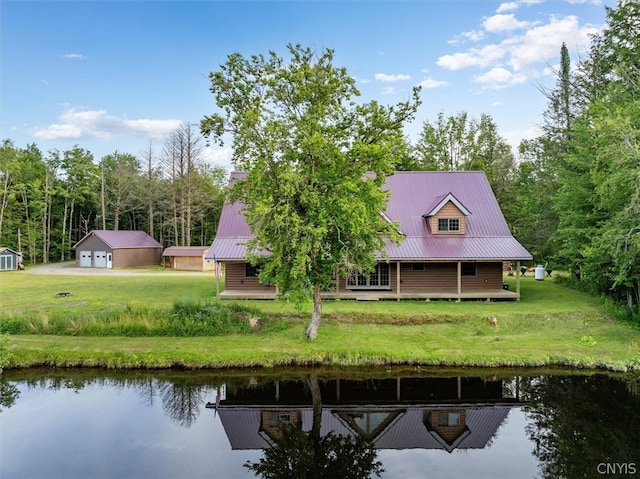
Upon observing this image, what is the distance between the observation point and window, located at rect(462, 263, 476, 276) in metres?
21.4

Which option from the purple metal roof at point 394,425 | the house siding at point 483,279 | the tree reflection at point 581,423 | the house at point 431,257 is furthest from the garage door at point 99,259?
the tree reflection at point 581,423

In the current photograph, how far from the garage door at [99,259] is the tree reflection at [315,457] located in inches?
1399

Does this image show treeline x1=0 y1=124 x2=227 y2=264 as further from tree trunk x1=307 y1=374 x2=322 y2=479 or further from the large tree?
tree trunk x1=307 y1=374 x2=322 y2=479

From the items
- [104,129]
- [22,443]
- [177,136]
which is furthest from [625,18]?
[104,129]

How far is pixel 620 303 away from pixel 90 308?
76.0 feet

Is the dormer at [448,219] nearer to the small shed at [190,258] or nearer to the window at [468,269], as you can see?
the window at [468,269]

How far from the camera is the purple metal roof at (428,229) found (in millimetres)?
20344

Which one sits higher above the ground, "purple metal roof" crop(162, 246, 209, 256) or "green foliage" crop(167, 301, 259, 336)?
"purple metal roof" crop(162, 246, 209, 256)

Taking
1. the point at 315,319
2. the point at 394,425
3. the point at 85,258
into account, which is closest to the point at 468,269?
the point at 315,319

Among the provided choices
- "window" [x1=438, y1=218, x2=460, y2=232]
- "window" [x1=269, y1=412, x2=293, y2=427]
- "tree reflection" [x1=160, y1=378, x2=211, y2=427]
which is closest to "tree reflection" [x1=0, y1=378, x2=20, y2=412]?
"tree reflection" [x1=160, y1=378, x2=211, y2=427]

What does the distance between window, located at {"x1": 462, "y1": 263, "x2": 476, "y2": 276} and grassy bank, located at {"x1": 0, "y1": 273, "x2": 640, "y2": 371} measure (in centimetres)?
232

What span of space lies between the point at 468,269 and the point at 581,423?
11976 millimetres

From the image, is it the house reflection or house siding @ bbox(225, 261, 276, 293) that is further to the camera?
house siding @ bbox(225, 261, 276, 293)

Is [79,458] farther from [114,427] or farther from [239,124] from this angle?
[239,124]
